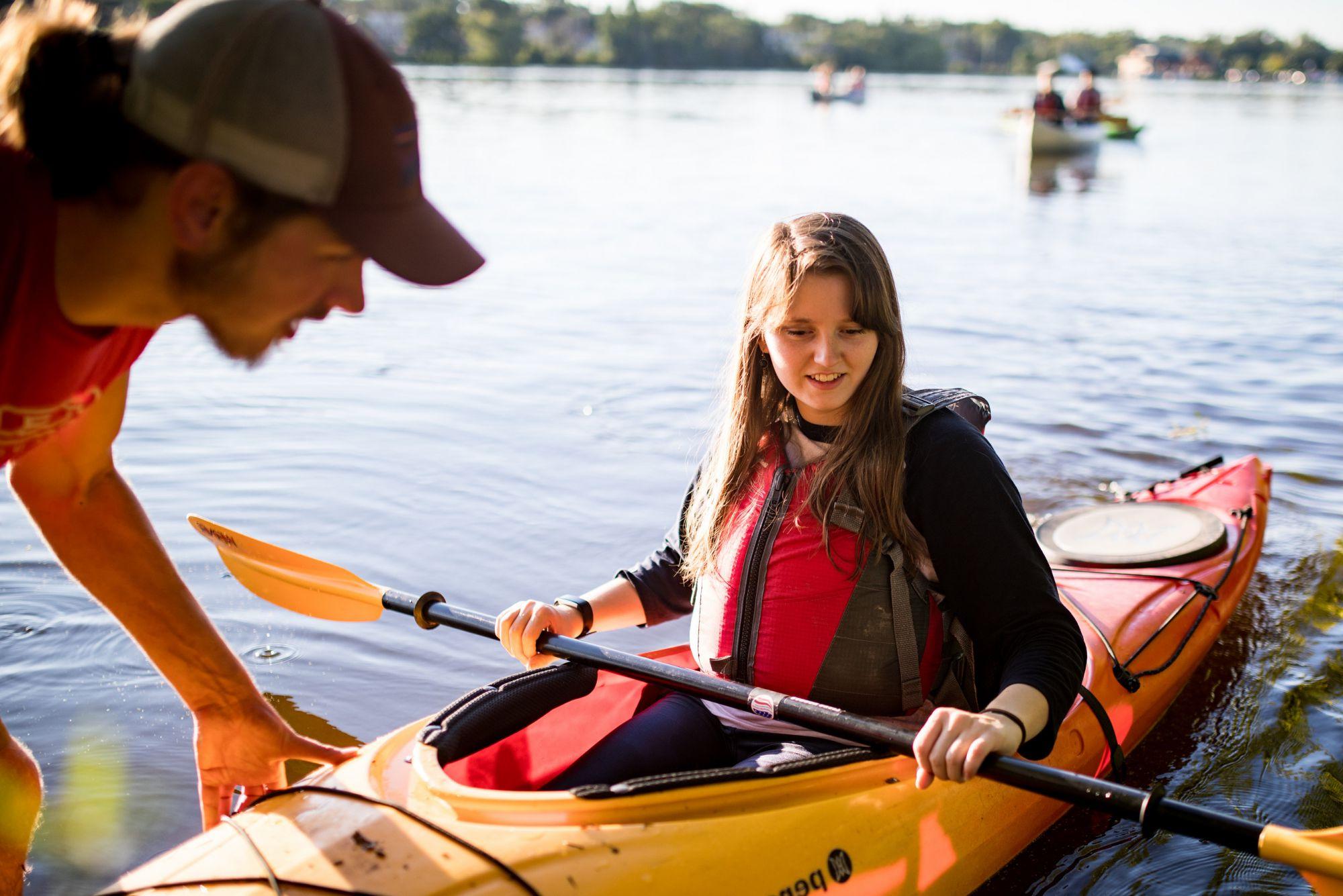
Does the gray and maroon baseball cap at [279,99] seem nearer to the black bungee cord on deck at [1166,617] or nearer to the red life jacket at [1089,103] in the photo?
the black bungee cord on deck at [1166,617]

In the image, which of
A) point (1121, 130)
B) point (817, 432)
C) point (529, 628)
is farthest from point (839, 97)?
point (529, 628)

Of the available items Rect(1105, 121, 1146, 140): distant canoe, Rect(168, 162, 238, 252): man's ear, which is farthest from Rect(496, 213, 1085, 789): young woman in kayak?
Rect(1105, 121, 1146, 140): distant canoe

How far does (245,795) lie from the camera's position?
2.15 meters

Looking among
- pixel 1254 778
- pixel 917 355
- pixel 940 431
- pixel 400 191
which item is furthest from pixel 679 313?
pixel 400 191

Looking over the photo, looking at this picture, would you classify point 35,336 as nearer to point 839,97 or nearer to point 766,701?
point 766,701

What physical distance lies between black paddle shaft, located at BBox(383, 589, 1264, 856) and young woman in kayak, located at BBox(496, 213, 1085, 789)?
0.29ft

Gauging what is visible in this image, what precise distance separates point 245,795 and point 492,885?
23.8 inches

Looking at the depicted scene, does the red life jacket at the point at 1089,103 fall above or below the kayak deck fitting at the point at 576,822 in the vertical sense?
above

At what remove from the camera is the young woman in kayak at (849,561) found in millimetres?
2088

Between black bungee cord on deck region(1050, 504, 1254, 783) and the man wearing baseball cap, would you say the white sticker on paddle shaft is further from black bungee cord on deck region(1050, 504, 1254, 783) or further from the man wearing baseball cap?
the man wearing baseball cap

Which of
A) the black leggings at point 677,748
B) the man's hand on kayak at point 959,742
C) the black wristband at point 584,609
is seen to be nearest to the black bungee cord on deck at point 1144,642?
the man's hand on kayak at point 959,742

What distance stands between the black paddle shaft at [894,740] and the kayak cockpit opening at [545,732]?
76 mm

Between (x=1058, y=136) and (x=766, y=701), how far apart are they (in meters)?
20.1

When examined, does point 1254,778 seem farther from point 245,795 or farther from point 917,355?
point 917,355
